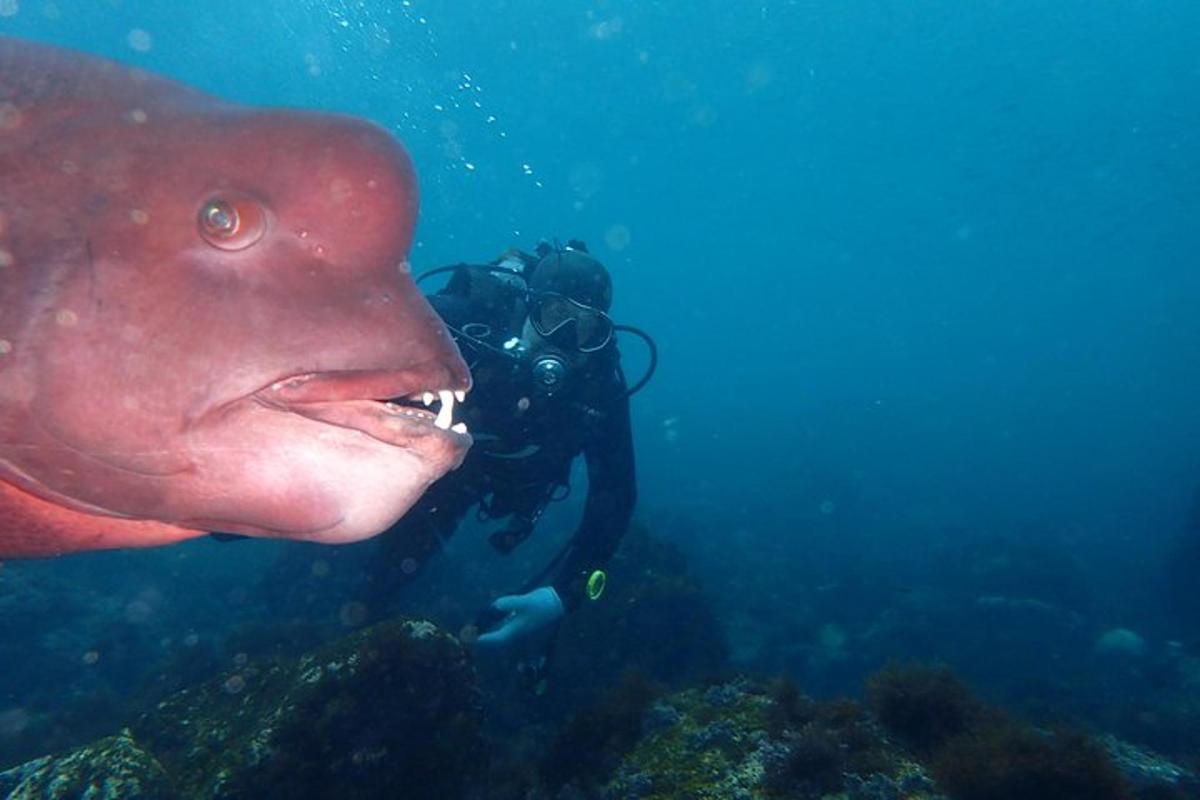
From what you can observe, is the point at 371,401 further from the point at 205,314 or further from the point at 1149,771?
the point at 1149,771

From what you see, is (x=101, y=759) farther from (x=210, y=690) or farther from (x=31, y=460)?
(x=31, y=460)

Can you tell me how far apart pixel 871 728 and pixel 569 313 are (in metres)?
4.04

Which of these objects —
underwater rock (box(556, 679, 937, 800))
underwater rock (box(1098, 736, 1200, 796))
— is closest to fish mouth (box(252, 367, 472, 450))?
underwater rock (box(556, 679, 937, 800))

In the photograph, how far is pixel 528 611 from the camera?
5879mm

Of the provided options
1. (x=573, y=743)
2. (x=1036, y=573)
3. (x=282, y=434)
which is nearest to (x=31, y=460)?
(x=282, y=434)

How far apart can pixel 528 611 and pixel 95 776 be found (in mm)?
3201

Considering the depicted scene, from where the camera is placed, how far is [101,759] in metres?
3.69

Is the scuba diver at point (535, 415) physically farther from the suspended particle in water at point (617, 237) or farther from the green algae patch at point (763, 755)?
the suspended particle in water at point (617, 237)

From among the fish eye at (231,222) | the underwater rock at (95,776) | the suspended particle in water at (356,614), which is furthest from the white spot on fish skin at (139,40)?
the fish eye at (231,222)

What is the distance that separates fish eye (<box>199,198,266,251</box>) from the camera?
1.50 meters

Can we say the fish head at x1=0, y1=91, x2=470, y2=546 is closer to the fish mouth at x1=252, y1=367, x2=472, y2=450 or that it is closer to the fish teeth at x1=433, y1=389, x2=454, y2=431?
the fish mouth at x1=252, y1=367, x2=472, y2=450

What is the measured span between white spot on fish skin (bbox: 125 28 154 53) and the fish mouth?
92.6 meters

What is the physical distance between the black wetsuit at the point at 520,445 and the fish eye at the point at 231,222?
372 cm

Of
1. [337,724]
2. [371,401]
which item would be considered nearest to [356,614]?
[337,724]
